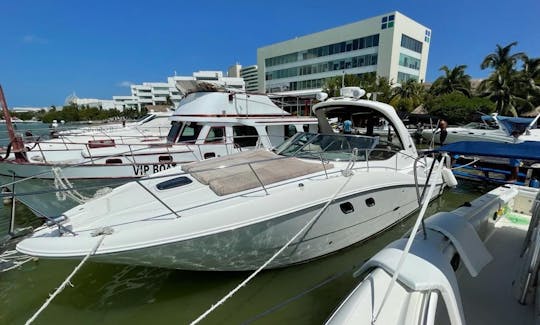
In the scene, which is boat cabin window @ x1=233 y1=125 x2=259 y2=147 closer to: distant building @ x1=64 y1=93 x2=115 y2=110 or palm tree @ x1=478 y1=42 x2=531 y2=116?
palm tree @ x1=478 y1=42 x2=531 y2=116

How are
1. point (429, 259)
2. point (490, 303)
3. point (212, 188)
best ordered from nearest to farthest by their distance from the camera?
point (429, 259), point (490, 303), point (212, 188)

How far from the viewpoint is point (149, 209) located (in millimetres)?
3471

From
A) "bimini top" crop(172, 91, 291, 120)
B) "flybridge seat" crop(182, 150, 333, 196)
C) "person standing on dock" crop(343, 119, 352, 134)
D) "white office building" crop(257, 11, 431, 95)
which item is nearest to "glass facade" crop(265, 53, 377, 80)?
"white office building" crop(257, 11, 431, 95)

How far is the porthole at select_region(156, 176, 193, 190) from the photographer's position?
406 centimetres

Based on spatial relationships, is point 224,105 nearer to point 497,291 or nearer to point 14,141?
point 14,141

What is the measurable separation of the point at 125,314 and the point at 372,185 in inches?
152

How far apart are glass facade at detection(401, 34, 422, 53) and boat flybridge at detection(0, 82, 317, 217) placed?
117 ft

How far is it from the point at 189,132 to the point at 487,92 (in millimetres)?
31738

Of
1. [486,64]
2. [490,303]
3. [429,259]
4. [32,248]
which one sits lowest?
[490,303]

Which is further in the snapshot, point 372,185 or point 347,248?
point 347,248

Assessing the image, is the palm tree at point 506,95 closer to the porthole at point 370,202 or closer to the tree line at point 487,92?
the tree line at point 487,92

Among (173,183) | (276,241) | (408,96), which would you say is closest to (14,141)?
(173,183)

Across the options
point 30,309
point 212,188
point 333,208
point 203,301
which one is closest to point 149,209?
point 212,188

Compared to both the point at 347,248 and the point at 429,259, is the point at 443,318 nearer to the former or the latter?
the point at 429,259
